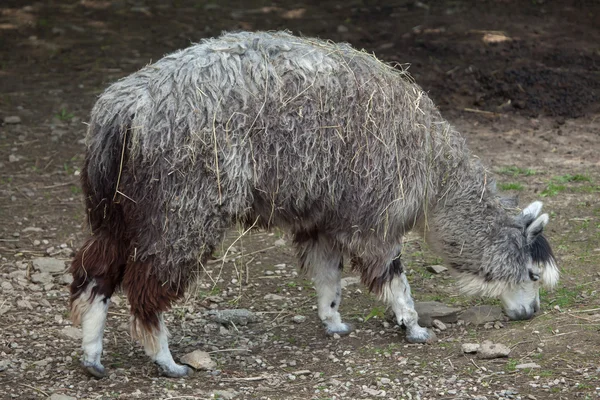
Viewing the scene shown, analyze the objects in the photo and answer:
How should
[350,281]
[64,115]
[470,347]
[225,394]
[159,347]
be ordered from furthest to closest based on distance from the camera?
[64,115]
[350,281]
[470,347]
[159,347]
[225,394]

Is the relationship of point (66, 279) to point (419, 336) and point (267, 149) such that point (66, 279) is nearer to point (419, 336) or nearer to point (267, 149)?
point (267, 149)

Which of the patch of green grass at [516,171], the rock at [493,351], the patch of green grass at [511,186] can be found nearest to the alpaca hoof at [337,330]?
the rock at [493,351]

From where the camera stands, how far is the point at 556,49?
40.8ft

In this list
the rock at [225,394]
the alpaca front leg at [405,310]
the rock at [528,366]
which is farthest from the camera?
the alpaca front leg at [405,310]

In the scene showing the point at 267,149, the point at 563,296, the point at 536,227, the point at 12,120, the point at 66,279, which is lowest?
the point at 66,279

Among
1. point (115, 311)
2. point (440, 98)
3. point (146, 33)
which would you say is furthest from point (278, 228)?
point (146, 33)

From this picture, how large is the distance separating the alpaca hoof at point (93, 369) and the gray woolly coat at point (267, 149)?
834 mm

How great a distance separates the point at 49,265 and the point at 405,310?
3.11 meters

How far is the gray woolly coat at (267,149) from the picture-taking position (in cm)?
550

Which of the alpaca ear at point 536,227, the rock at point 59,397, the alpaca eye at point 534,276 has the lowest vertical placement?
the rock at point 59,397

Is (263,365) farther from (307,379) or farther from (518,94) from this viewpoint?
(518,94)

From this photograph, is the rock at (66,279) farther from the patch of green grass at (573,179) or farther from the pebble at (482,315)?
the patch of green grass at (573,179)

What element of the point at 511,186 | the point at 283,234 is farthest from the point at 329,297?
the point at 511,186

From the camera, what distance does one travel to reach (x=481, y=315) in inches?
268
